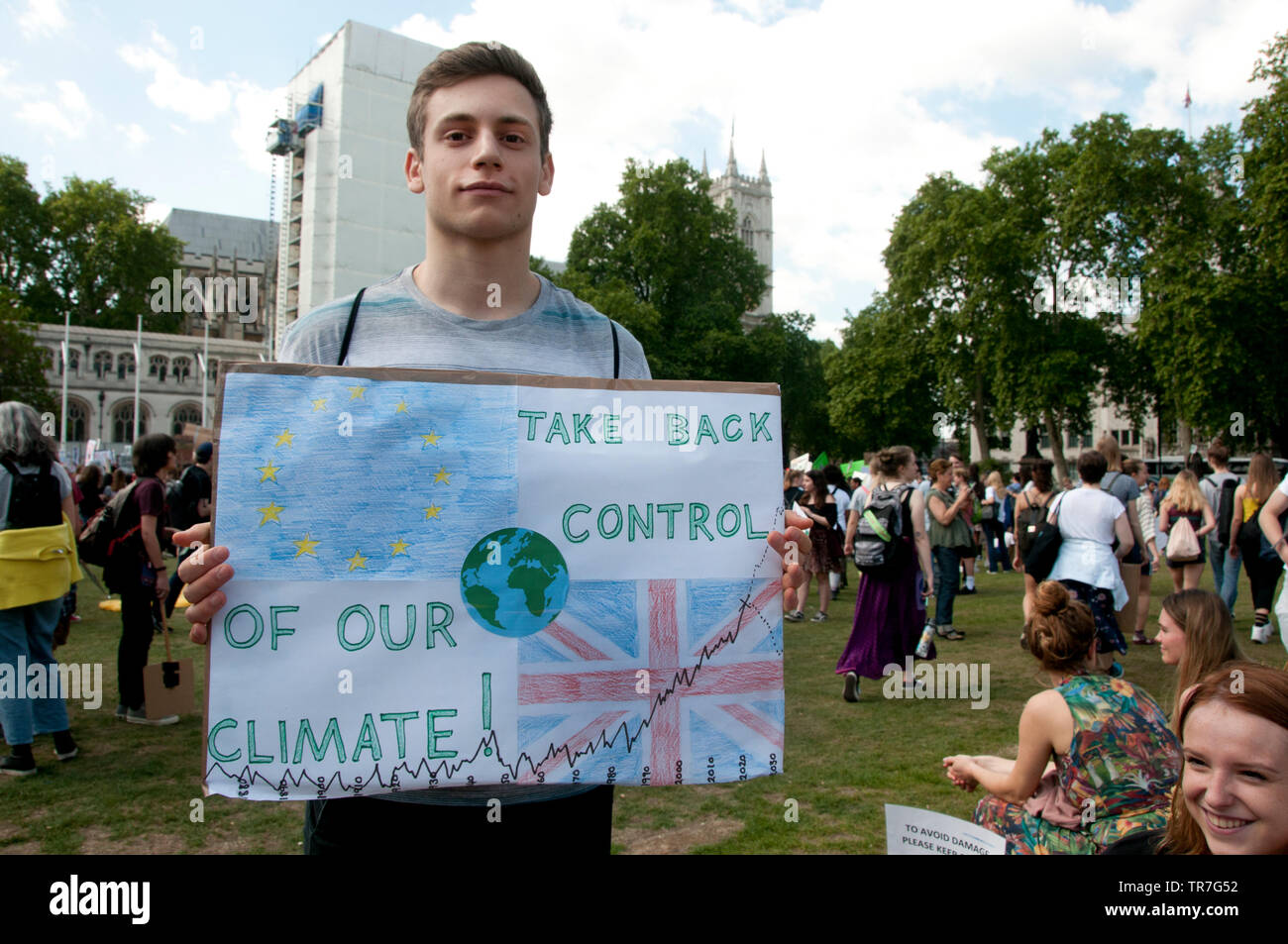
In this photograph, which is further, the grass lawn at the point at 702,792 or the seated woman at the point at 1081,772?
the grass lawn at the point at 702,792

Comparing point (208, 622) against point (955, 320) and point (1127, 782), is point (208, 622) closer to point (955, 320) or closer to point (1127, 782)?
point (1127, 782)

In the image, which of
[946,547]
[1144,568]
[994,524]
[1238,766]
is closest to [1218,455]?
[1144,568]

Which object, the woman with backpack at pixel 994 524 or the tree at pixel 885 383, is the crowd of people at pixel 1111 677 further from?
the tree at pixel 885 383

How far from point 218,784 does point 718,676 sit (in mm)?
981

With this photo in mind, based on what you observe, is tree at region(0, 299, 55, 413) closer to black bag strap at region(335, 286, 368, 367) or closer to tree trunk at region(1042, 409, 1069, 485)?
tree trunk at region(1042, 409, 1069, 485)

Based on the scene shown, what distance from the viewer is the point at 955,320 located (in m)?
41.2

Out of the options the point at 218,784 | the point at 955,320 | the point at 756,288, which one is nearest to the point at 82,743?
the point at 218,784

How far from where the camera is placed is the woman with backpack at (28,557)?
5395 mm

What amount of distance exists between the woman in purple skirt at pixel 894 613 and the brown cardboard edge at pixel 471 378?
613 cm

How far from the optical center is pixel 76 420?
7481 centimetres

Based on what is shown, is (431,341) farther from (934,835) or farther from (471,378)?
(934,835)

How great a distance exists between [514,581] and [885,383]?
4508cm

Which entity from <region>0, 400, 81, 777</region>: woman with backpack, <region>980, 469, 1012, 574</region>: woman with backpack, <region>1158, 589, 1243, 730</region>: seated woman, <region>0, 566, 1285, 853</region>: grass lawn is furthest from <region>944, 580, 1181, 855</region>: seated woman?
<region>980, 469, 1012, 574</region>: woman with backpack

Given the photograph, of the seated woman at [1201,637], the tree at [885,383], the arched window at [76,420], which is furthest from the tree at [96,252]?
the seated woman at [1201,637]
